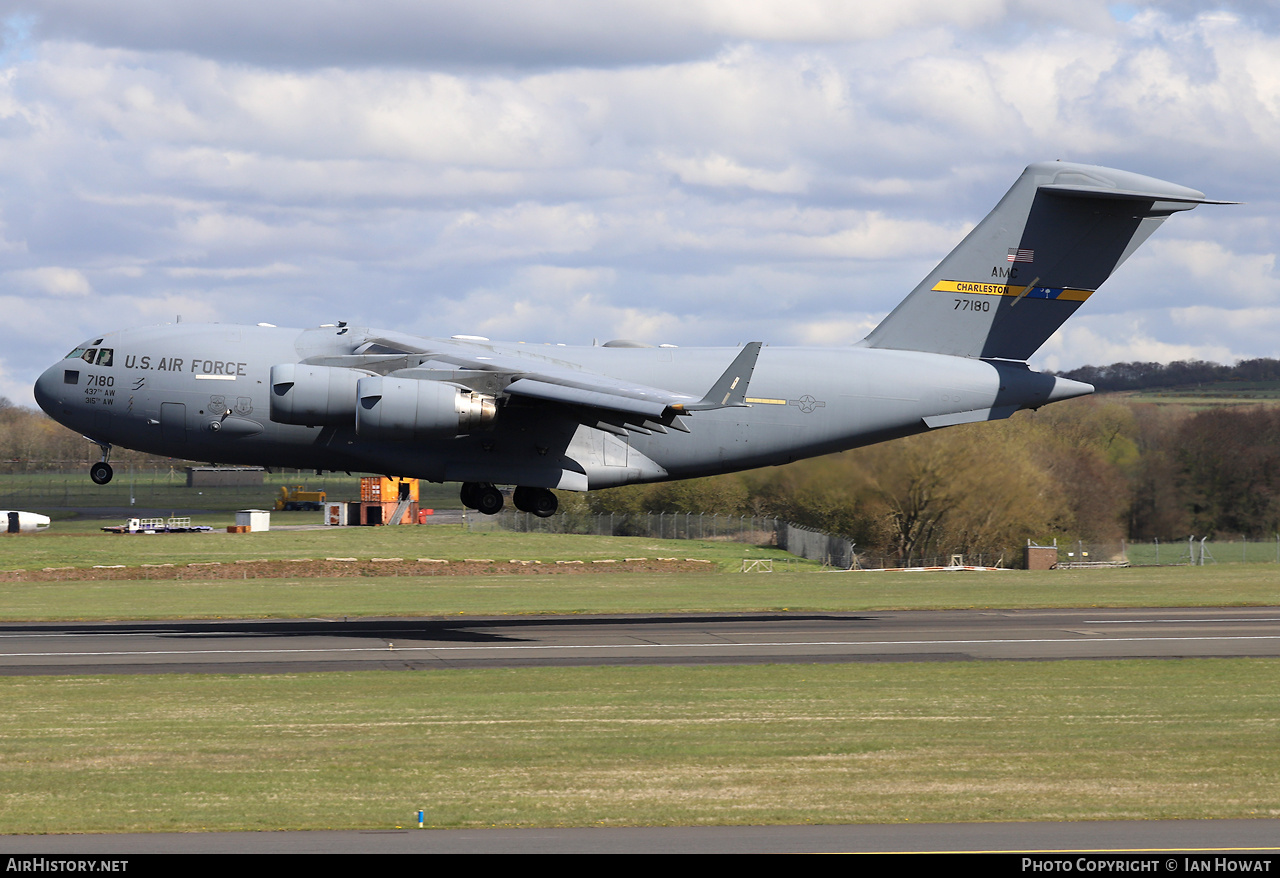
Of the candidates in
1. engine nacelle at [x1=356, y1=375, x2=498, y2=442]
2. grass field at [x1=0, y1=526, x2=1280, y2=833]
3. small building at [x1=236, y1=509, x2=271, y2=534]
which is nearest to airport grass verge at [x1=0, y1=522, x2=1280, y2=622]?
engine nacelle at [x1=356, y1=375, x2=498, y2=442]

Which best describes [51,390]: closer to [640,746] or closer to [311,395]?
[311,395]

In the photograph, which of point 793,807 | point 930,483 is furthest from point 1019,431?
point 793,807

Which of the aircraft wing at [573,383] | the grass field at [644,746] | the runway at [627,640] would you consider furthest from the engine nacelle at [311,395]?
the grass field at [644,746]

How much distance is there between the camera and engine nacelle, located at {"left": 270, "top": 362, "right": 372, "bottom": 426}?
24.0 metres

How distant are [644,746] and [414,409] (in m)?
10.1

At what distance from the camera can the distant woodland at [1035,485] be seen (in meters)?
39.0

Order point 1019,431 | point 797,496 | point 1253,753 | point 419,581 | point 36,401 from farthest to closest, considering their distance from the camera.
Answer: point 1019,431 < point 419,581 < point 797,496 < point 36,401 < point 1253,753

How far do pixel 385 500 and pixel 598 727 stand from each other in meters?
65.8

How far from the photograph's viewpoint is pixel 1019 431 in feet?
172

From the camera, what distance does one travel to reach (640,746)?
16172 millimetres

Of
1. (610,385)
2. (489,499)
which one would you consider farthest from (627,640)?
(610,385)

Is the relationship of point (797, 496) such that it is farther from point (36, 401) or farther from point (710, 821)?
point (710, 821)
